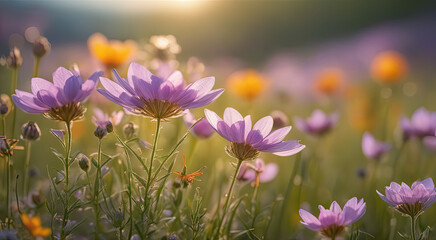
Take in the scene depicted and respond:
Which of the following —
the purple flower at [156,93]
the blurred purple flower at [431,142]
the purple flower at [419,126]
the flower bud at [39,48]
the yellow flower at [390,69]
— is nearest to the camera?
the purple flower at [156,93]

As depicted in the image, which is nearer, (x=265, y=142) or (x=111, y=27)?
(x=265, y=142)

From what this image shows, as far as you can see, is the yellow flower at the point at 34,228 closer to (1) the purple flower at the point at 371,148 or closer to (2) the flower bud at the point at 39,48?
(2) the flower bud at the point at 39,48

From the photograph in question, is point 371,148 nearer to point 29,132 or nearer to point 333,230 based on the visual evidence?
point 333,230

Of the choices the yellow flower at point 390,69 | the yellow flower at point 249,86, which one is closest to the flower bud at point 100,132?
the yellow flower at point 249,86

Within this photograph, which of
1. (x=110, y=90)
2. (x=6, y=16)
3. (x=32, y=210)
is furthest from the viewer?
(x=6, y=16)

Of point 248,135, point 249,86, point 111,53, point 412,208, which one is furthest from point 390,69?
point 248,135

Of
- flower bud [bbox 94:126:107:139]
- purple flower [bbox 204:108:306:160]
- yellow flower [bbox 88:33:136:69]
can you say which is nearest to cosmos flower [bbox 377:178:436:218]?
purple flower [bbox 204:108:306:160]

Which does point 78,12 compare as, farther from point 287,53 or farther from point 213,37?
point 287,53

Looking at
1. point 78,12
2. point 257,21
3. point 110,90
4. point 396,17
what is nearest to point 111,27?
point 78,12
